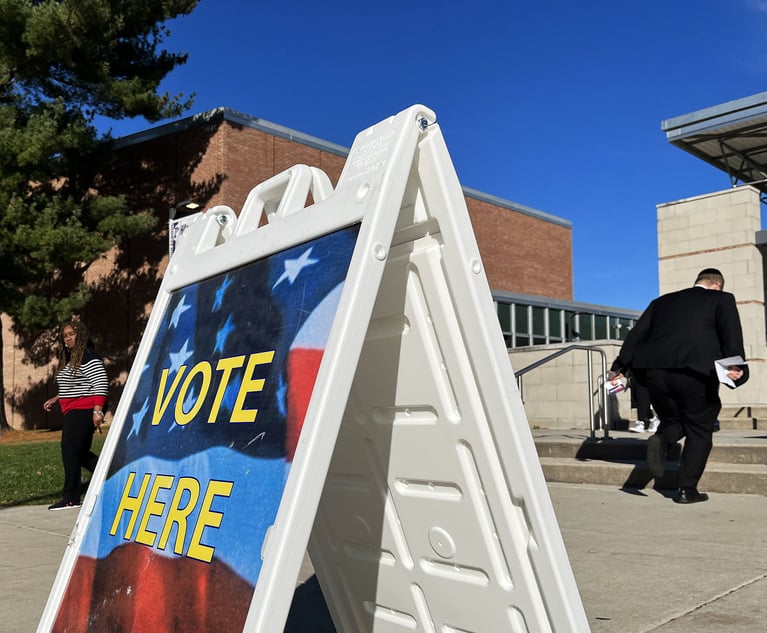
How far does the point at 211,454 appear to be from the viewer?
202 cm

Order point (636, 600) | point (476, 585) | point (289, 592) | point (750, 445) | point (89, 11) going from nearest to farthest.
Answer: point (289, 592) < point (476, 585) < point (636, 600) < point (750, 445) < point (89, 11)

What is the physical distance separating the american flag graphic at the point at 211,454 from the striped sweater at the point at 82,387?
4.85 meters

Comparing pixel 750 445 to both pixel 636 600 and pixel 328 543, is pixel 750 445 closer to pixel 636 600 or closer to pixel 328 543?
pixel 636 600

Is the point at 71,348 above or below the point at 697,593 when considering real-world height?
above

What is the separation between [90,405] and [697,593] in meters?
5.50

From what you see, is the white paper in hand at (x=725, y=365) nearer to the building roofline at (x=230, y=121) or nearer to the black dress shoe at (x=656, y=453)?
the black dress shoe at (x=656, y=453)

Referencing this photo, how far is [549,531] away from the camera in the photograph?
6.20ft

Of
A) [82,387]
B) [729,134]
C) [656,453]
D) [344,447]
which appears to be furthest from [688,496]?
[729,134]

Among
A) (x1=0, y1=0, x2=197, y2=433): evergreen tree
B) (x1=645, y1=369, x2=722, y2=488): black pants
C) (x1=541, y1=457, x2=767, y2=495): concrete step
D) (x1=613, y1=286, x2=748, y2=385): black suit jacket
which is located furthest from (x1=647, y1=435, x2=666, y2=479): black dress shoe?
(x1=0, y1=0, x2=197, y2=433): evergreen tree

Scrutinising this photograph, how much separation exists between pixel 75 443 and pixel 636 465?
200 inches

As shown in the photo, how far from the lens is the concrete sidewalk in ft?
10.3

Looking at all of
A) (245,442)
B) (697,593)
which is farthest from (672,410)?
(245,442)

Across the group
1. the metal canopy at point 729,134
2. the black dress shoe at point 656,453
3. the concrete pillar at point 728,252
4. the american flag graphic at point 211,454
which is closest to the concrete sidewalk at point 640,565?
the black dress shoe at point 656,453

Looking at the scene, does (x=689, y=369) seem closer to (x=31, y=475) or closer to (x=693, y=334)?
(x=693, y=334)
